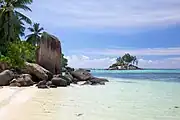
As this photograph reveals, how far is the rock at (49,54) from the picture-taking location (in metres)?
23.1

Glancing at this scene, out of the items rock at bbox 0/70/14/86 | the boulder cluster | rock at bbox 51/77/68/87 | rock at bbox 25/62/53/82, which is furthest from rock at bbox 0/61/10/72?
rock at bbox 51/77/68/87

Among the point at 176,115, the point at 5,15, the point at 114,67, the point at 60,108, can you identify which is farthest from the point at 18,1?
the point at 114,67

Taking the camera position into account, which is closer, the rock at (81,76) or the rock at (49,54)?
the rock at (49,54)

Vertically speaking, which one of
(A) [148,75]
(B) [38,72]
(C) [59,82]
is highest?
(B) [38,72]

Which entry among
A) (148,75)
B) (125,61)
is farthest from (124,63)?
(148,75)

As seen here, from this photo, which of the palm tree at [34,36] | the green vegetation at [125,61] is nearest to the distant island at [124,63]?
the green vegetation at [125,61]

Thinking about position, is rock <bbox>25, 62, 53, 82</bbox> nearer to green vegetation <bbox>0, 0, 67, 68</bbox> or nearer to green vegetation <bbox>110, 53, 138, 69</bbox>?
green vegetation <bbox>0, 0, 67, 68</bbox>

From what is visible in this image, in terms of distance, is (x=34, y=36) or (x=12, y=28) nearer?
(x=12, y=28)

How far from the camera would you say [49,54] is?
23281mm

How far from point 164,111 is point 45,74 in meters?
12.1

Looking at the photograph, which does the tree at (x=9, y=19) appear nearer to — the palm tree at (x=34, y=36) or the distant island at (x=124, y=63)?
the palm tree at (x=34, y=36)

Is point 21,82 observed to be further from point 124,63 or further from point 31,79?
point 124,63

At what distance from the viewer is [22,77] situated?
60.2 ft

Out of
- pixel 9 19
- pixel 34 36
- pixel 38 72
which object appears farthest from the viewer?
pixel 34 36
